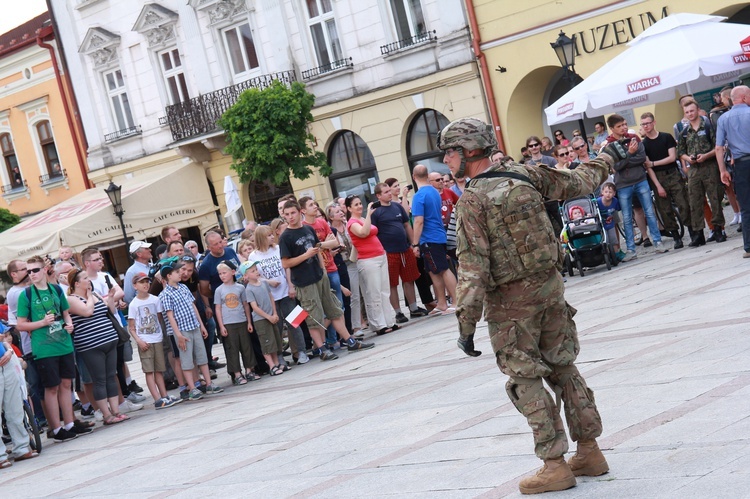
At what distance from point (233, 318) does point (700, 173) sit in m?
6.52

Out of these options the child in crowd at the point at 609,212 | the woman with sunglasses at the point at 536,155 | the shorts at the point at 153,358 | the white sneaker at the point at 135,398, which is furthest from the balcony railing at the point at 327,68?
the shorts at the point at 153,358

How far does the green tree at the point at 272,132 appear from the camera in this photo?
85.7 ft

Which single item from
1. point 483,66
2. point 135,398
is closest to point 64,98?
point 483,66

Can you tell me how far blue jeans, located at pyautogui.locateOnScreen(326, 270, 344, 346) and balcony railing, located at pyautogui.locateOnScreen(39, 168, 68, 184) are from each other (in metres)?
23.9

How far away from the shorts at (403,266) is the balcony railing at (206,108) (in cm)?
1405

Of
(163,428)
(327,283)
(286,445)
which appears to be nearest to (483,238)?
(286,445)

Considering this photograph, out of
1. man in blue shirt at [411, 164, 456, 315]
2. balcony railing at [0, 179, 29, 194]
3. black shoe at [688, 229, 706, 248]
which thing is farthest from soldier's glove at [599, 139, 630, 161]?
balcony railing at [0, 179, 29, 194]

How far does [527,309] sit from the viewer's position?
5574 mm

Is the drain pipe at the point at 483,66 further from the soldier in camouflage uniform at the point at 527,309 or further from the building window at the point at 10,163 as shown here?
the building window at the point at 10,163

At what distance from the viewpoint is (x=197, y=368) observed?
516 inches

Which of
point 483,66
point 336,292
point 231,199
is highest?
point 483,66

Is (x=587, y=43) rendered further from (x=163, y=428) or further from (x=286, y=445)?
(x=286, y=445)

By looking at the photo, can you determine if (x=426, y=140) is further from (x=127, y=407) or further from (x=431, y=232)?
(x=127, y=407)

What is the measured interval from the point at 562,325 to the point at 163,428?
6392mm
